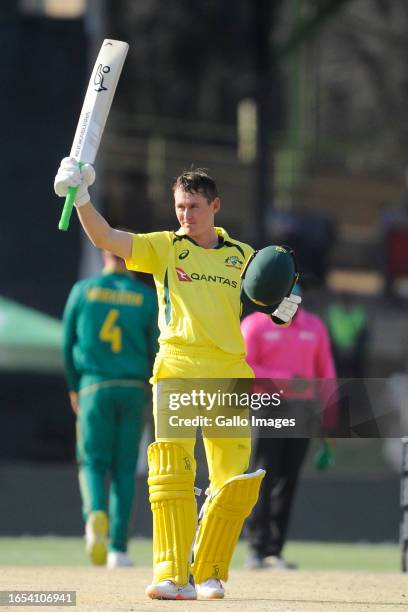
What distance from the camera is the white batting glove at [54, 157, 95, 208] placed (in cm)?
797

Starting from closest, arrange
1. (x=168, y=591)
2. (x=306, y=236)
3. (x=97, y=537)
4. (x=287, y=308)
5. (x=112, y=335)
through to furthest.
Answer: (x=168, y=591)
(x=287, y=308)
(x=97, y=537)
(x=112, y=335)
(x=306, y=236)

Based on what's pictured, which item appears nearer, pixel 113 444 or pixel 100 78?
pixel 100 78

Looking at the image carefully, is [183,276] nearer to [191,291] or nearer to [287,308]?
[191,291]

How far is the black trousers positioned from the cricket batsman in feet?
9.80

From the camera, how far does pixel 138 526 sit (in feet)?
48.7

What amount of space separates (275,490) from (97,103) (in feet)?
13.7

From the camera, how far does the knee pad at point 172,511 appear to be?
8.34m

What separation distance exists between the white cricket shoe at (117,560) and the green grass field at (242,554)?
0.40 metres

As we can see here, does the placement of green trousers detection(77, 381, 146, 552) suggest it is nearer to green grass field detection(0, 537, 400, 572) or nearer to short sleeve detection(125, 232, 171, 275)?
green grass field detection(0, 537, 400, 572)

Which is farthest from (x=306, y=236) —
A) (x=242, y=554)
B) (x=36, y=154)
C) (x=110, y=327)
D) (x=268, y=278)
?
(x=268, y=278)

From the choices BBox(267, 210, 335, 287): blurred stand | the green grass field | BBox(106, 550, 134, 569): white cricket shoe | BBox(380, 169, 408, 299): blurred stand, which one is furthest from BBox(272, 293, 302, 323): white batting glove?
BBox(380, 169, 408, 299): blurred stand

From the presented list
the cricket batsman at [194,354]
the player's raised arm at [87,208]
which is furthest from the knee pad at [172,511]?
the player's raised arm at [87,208]

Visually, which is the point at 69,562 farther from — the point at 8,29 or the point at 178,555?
the point at 8,29

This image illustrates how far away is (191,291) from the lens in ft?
27.6
